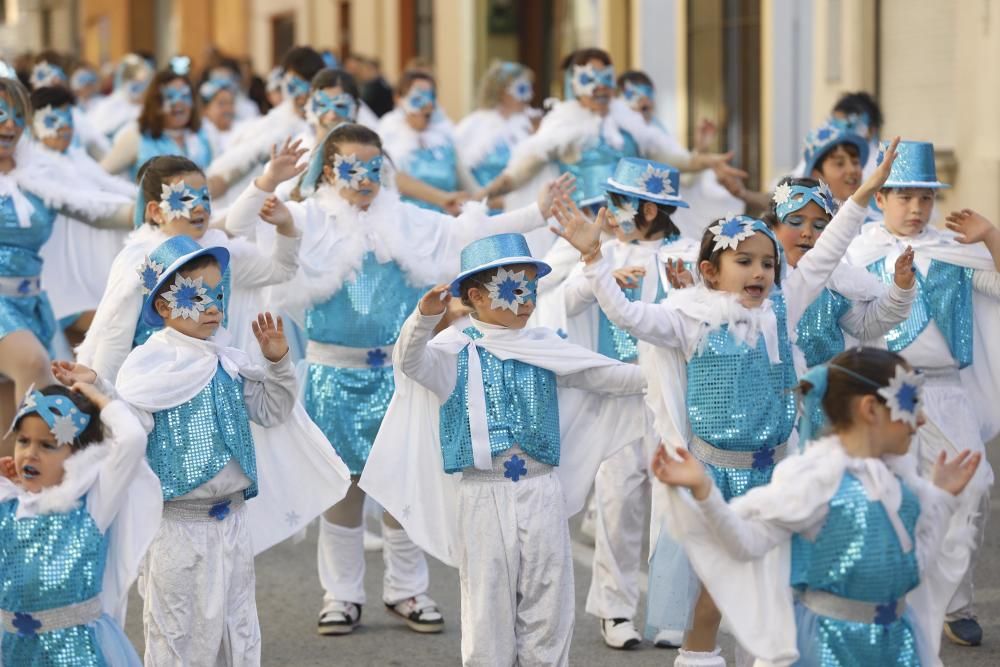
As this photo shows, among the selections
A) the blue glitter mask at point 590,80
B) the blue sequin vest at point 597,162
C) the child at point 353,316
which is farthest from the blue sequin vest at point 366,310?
the blue glitter mask at point 590,80

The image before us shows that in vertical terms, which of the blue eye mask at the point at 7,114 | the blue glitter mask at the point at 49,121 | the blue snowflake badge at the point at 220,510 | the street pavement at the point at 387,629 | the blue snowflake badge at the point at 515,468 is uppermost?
the blue eye mask at the point at 7,114

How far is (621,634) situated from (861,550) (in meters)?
2.49

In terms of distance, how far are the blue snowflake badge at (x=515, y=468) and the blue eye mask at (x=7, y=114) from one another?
3519 millimetres

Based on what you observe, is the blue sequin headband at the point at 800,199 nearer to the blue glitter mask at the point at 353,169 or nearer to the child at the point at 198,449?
the blue glitter mask at the point at 353,169

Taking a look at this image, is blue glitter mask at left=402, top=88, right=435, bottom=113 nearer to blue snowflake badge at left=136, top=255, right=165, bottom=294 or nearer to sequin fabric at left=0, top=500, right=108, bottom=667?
blue snowflake badge at left=136, top=255, right=165, bottom=294

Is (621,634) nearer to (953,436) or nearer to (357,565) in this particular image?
(357,565)

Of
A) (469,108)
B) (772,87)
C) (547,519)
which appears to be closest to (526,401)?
(547,519)

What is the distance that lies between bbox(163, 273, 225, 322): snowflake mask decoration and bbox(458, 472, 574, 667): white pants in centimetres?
113

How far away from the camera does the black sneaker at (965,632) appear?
23.2 feet

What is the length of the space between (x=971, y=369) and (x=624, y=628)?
1766mm

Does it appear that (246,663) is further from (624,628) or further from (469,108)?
(469,108)

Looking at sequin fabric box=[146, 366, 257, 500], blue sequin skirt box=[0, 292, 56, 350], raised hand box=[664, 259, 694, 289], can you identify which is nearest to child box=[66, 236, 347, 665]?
sequin fabric box=[146, 366, 257, 500]

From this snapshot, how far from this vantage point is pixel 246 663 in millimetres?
6129

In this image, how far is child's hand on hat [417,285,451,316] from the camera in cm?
599
